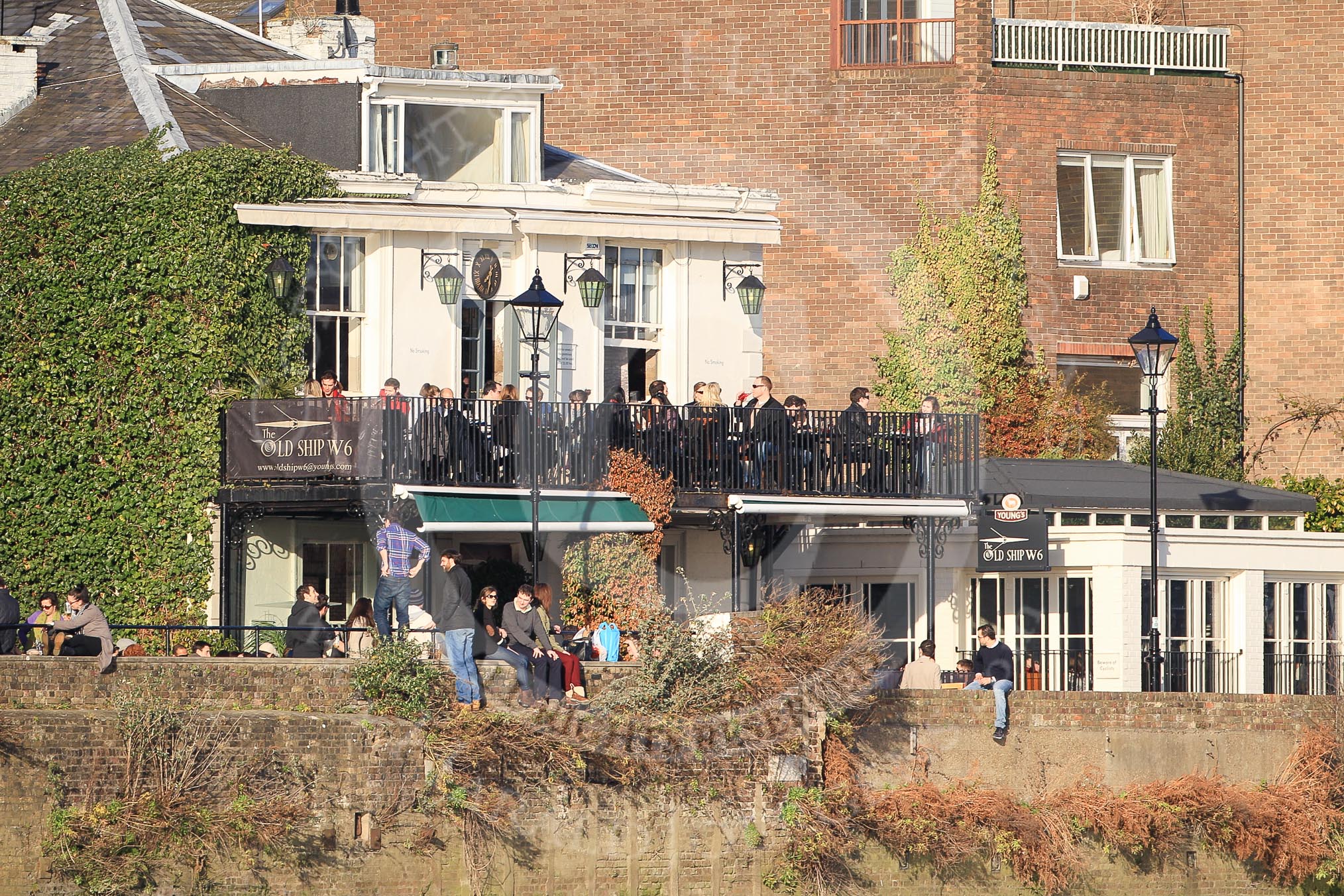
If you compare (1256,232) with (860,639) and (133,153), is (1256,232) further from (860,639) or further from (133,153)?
(133,153)

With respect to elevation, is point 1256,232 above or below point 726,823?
above

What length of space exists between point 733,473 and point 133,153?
8.34 metres

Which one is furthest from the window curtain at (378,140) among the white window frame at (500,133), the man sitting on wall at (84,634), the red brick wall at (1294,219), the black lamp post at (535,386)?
the red brick wall at (1294,219)

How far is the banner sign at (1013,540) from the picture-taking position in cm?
3092

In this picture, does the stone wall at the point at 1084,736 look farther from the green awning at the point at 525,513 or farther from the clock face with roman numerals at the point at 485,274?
the clock face with roman numerals at the point at 485,274

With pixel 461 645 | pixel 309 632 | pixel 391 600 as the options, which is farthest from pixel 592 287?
pixel 461 645

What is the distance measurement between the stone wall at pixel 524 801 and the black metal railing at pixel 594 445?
13.6 feet

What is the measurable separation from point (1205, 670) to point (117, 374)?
566 inches

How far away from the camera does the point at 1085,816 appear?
26234mm

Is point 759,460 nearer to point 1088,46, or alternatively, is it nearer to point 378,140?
point 378,140

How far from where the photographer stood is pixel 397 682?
2408 centimetres

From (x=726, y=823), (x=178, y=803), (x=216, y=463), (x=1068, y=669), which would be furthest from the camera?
(x=1068, y=669)

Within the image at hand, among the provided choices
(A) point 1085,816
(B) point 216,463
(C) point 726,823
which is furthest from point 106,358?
(A) point 1085,816

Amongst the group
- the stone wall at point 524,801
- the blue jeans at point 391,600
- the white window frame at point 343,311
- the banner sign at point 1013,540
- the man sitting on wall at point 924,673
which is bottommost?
the stone wall at point 524,801
